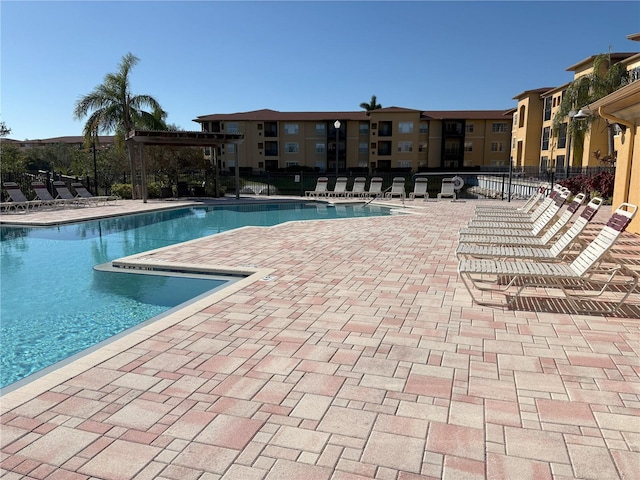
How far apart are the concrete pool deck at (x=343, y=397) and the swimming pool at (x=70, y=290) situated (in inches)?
45.4

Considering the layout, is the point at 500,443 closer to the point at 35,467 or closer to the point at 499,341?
the point at 499,341

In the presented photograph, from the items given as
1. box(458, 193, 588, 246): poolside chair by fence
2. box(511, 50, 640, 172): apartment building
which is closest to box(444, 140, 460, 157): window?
box(511, 50, 640, 172): apartment building

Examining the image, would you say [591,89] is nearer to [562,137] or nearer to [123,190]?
[562,137]

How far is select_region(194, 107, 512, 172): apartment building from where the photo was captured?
51.0 metres

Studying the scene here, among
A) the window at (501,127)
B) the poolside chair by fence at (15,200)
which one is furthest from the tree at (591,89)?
the poolside chair by fence at (15,200)

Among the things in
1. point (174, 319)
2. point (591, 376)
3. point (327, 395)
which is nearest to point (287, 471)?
point (327, 395)

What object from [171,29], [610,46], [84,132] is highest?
[610,46]

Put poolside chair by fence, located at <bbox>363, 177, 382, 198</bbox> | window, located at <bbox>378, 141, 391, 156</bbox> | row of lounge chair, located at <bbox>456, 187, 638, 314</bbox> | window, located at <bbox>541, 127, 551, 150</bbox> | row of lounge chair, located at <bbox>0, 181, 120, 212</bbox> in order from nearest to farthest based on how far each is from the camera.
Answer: row of lounge chair, located at <bbox>456, 187, 638, 314</bbox> → row of lounge chair, located at <bbox>0, 181, 120, 212</bbox> → poolside chair by fence, located at <bbox>363, 177, 382, 198</bbox> → window, located at <bbox>541, 127, 551, 150</bbox> → window, located at <bbox>378, 141, 391, 156</bbox>

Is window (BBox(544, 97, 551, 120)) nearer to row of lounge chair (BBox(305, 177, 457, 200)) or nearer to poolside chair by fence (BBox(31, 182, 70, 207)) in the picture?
row of lounge chair (BBox(305, 177, 457, 200))

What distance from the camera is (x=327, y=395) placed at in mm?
3174

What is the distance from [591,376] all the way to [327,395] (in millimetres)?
2009

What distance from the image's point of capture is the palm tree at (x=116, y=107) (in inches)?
965

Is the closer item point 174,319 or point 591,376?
point 591,376

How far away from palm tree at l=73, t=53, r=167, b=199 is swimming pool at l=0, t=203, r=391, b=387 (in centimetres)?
1305
